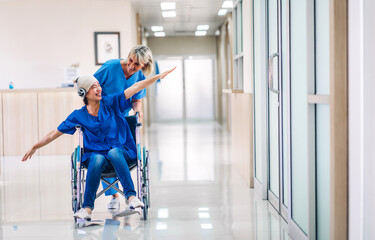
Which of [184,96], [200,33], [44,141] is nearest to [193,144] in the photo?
[44,141]

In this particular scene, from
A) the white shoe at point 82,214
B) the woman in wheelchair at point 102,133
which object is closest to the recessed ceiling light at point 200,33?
the woman in wheelchair at point 102,133

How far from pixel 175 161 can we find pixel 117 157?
355 cm

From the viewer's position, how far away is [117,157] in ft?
12.4

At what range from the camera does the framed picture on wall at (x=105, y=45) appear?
944cm

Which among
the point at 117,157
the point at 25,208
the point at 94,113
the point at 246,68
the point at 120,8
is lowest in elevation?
the point at 25,208

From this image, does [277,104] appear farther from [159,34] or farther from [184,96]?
[184,96]

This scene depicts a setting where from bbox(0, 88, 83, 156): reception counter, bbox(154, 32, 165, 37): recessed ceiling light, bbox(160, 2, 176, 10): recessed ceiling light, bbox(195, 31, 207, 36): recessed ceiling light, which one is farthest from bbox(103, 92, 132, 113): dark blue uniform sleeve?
bbox(154, 32, 165, 37): recessed ceiling light

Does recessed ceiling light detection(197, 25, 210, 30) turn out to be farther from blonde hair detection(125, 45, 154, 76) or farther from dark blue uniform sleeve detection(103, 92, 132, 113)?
dark blue uniform sleeve detection(103, 92, 132, 113)

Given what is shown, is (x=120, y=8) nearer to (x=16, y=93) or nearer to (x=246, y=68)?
(x=16, y=93)

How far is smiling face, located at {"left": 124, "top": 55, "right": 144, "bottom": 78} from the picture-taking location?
4.21 meters

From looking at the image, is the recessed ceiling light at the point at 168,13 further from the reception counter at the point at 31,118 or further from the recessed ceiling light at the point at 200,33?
the reception counter at the point at 31,118

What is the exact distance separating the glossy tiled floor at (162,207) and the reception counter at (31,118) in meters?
0.74

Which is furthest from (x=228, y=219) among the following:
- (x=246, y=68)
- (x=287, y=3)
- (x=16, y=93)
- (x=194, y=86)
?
(x=194, y=86)

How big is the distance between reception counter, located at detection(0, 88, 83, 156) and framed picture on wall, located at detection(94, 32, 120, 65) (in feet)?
5.37
